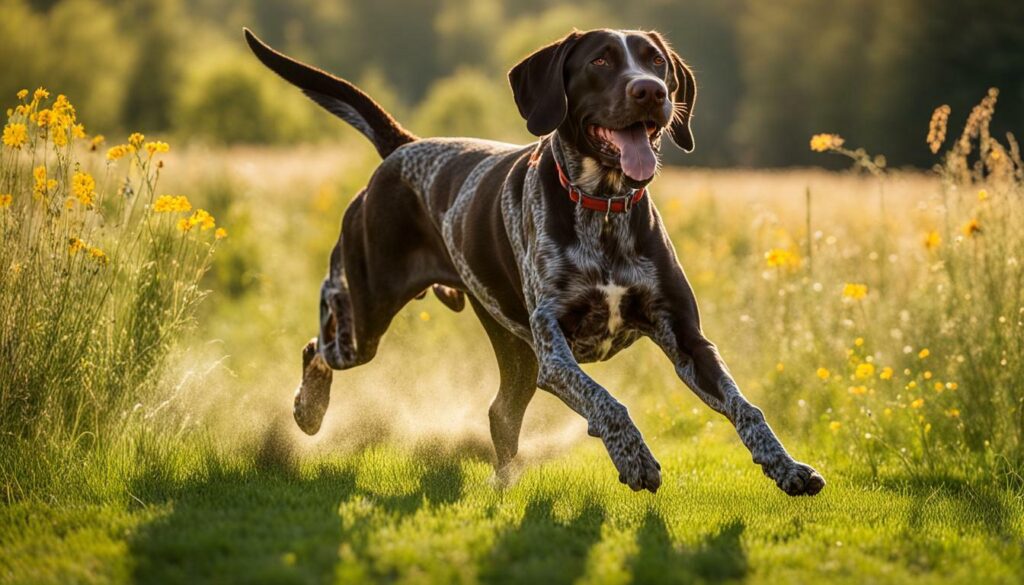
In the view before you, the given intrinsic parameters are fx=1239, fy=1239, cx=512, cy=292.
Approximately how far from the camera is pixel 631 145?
4812 mm

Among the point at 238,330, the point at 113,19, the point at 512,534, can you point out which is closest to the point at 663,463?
the point at 512,534

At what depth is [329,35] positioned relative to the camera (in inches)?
2864

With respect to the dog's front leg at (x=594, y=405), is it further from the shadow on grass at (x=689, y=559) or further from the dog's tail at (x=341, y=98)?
the dog's tail at (x=341, y=98)

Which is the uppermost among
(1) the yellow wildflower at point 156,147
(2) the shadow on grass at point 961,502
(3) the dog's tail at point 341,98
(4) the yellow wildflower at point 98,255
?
(3) the dog's tail at point 341,98

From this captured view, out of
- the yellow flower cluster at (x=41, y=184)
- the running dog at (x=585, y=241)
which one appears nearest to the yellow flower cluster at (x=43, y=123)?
the yellow flower cluster at (x=41, y=184)

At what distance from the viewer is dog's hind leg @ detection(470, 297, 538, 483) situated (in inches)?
234

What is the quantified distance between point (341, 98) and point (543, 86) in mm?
1822

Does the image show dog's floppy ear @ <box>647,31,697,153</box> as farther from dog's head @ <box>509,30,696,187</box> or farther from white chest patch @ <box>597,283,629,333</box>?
white chest patch @ <box>597,283,629,333</box>

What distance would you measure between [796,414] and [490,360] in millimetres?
2148

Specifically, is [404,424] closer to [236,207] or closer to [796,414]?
[796,414]

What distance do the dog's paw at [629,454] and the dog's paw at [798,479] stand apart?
42cm

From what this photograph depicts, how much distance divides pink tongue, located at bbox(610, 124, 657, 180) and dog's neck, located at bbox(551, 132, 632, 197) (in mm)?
134

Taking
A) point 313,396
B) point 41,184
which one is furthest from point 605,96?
point 313,396

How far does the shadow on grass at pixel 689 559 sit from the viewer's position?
376cm
